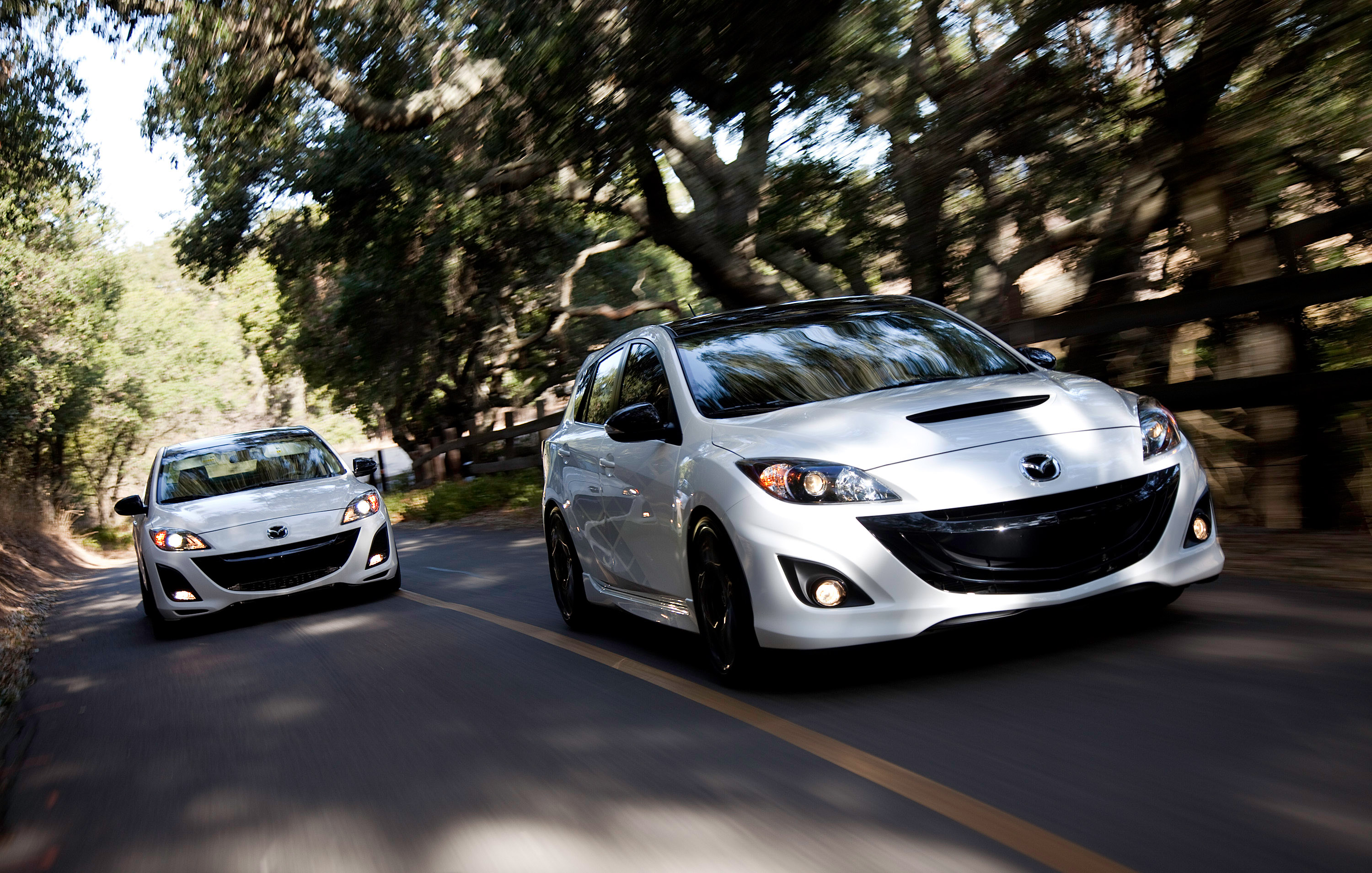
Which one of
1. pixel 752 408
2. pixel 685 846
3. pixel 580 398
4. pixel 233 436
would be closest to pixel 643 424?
pixel 752 408

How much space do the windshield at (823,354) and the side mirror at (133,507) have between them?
6.33 meters

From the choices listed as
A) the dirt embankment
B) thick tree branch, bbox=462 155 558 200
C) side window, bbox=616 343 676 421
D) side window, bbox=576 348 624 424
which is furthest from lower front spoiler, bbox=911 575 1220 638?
thick tree branch, bbox=462 155 558 200

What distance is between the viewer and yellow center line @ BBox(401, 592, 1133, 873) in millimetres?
3314

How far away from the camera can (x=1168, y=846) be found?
3303 millimetres

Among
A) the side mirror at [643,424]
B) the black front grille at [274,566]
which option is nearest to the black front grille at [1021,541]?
the side mirror at [643,424]

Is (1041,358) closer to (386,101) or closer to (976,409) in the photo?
(976,409)

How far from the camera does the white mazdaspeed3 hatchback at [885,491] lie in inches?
197

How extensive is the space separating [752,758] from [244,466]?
8.43m

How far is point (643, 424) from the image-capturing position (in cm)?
615

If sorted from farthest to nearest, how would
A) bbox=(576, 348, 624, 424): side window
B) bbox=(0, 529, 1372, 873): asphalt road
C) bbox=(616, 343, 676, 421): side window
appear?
1. bbox=(576, 348, 624, 424): side window
2. bbox=(616, 343, 676, 421): side window
3. bbox=(0, 529, 1372, 873): asphalt road

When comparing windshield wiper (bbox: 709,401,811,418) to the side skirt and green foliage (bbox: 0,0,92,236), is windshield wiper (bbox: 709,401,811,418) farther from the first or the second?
green foliage (bbox: 0,0,92,236)

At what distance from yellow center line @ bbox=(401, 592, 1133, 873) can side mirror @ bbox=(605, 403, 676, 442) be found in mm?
1162

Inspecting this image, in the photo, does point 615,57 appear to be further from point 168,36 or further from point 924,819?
point 924,819

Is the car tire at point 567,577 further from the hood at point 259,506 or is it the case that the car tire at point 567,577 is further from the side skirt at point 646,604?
the hood at point 259,506
